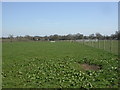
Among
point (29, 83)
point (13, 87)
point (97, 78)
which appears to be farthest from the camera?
point (97, 78)

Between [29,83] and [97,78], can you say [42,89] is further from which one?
[97,78]

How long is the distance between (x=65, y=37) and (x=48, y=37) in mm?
14780

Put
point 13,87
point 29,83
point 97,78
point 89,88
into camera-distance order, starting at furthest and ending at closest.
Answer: point 97,78, point 29,83, point 13,87, point 89,88

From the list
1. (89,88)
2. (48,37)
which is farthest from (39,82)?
(48,37)

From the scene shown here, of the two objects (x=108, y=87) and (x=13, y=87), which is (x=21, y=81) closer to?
(x=13, y=87)

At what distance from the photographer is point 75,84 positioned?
8.88 m

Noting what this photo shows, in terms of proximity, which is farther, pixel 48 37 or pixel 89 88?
pixel 48 37

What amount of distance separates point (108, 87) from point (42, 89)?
2.59m

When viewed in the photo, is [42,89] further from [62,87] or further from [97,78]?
[97,78]

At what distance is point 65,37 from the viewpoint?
185875mm

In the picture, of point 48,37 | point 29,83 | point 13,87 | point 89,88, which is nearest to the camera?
point 89,88

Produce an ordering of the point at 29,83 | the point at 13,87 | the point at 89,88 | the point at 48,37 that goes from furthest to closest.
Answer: the point at 48,37, the point at 29,83, the point at 13,87, the point at 89,88

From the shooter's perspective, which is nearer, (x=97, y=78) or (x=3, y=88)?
(x=3, y=88)

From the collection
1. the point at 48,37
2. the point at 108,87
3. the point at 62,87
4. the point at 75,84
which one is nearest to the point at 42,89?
the point at 62,87
